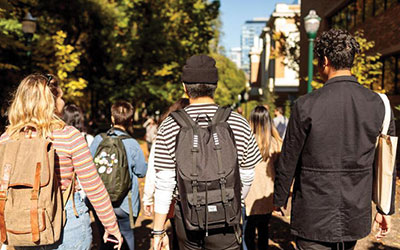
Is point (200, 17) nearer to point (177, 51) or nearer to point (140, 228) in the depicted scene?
point (177, 51)

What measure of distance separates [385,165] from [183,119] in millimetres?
1429

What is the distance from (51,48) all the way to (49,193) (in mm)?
13733

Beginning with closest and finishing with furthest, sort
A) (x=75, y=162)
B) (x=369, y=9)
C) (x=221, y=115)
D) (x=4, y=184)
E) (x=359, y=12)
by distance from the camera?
(x=4, y=184), (x=75, y=162), (x=221, y=115), (x=369, y=9), (x=359, y=12)

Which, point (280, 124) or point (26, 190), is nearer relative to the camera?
point (26, 190)

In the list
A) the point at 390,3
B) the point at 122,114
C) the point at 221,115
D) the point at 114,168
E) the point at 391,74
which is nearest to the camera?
the point at 221,115

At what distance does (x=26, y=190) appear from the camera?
6.85ft

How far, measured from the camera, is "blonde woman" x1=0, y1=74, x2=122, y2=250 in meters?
2.26

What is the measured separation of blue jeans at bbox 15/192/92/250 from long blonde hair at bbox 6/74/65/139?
556 mm

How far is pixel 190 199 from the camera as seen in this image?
2.25 m

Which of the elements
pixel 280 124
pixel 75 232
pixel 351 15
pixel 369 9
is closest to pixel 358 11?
pixel 351 15

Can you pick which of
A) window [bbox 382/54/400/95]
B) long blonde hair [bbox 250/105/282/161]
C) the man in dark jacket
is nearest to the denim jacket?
long blonde hair [bbox 250/105/282/161]

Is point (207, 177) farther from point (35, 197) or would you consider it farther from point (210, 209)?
point (35, 197)

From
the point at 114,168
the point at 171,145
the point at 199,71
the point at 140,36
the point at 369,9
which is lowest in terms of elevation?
the point at 114,168

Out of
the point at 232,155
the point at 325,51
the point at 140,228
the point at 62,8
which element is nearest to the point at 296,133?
the point at 232,155
